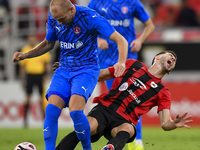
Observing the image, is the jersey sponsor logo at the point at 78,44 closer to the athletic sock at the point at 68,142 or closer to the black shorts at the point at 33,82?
the athletic sock at the point at 68,142

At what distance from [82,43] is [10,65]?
8795mm

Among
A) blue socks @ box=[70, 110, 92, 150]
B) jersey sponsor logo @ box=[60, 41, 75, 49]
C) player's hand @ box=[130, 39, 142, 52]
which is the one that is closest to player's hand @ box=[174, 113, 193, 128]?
blue socks @ box=[70, 110, 92, 150]

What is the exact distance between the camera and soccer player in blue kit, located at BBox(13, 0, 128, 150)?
4293 millimetres

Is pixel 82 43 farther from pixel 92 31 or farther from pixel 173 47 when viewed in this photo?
pixel 173 47

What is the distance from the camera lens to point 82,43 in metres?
4.55

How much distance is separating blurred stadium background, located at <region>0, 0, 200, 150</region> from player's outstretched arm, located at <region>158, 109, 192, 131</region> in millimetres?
6778

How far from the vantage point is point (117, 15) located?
5863 mm

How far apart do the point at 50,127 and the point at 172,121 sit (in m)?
1.42

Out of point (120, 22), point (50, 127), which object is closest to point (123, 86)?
point (50, 127)

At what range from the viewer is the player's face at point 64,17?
14.1 feet

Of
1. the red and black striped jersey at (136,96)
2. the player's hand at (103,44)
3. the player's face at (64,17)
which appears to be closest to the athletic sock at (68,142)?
the red and black striped jersey at (136,96)

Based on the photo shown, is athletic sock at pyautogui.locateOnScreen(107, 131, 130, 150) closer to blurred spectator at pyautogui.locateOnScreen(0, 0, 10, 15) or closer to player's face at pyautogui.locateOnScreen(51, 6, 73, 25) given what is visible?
player's face at pyautogui.locateOnScreen(51, 6, 73, 25)

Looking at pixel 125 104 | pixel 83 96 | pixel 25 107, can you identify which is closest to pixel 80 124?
pixel 83 96

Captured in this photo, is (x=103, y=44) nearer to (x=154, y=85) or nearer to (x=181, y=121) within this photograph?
(x=154, y=85)
